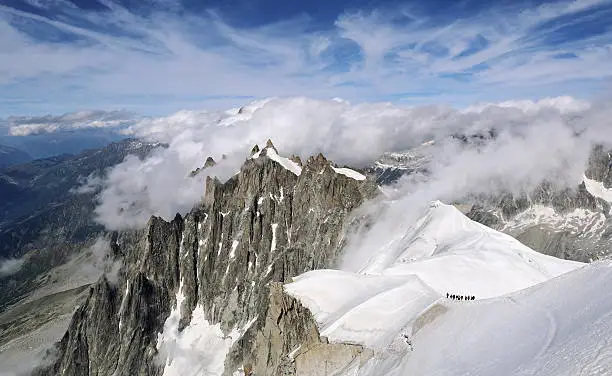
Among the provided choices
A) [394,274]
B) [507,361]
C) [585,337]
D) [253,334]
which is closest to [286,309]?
[394,274]

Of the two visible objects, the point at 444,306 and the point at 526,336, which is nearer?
the point at 526,336

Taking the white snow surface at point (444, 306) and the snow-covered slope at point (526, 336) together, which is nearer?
the snow-covered slope at point (526, 336)

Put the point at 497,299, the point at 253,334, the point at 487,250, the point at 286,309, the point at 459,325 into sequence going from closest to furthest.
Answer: the point at 459,325, the point at 497,299, the point at 286,309, the point at 487,250, the point at 253,334

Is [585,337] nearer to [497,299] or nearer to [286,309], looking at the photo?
[497,299]

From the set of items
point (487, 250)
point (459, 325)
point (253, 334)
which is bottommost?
point (253, 334)

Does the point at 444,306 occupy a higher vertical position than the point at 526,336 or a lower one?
lower

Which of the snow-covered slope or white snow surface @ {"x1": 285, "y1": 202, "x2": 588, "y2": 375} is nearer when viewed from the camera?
the snow-covered slope

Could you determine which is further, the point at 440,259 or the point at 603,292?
the point at 440,259

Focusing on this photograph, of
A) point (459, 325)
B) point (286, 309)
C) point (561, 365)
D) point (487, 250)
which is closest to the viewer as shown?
point (561, 365)
